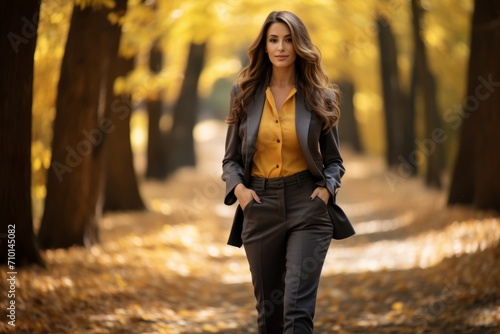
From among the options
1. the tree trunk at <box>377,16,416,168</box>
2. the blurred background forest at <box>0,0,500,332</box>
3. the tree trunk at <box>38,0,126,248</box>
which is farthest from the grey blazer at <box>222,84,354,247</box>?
the tree trunk at <box>377,16,416,168</box>

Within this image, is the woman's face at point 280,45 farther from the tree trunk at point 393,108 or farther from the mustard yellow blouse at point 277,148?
the tree trunk at point 393,108

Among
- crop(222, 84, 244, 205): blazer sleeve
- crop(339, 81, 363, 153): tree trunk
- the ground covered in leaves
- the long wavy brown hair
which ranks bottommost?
crop(339, 81, 363, 153): tree trunk

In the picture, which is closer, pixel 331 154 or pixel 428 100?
pixel 331 154

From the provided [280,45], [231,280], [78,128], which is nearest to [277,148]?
[280,45]

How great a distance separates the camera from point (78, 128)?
9969 mm

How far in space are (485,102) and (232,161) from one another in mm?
7737

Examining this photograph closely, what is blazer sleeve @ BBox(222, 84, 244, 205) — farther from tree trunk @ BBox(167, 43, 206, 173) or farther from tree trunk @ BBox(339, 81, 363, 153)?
tree trunk @ BBox(339, 81, 363, 153)

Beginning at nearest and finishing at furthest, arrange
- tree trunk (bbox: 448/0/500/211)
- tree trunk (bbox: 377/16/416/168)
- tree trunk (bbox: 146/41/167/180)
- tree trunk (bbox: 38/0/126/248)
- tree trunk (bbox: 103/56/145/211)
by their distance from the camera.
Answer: tree trunk (bbox: 38/0/126/248) → tree trunk (bbox: 448/0/500/211) → tree trunk (bbox: 103/56/145/211) → tree trunk (bbox: 146/41/167/180) → tree trunk (bbox: 377/16/416/168)

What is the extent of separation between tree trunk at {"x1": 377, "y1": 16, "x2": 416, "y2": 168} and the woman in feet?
55.8

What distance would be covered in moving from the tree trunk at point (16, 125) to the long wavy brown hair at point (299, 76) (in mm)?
A: 3194

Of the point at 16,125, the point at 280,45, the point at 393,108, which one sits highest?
the point at 280,45

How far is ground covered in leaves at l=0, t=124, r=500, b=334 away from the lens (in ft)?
23.5

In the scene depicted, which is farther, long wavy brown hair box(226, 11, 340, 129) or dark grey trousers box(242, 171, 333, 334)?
long wavy brown hair box(226, 11, 340, 129)

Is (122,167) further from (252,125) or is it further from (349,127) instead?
(349,127)
